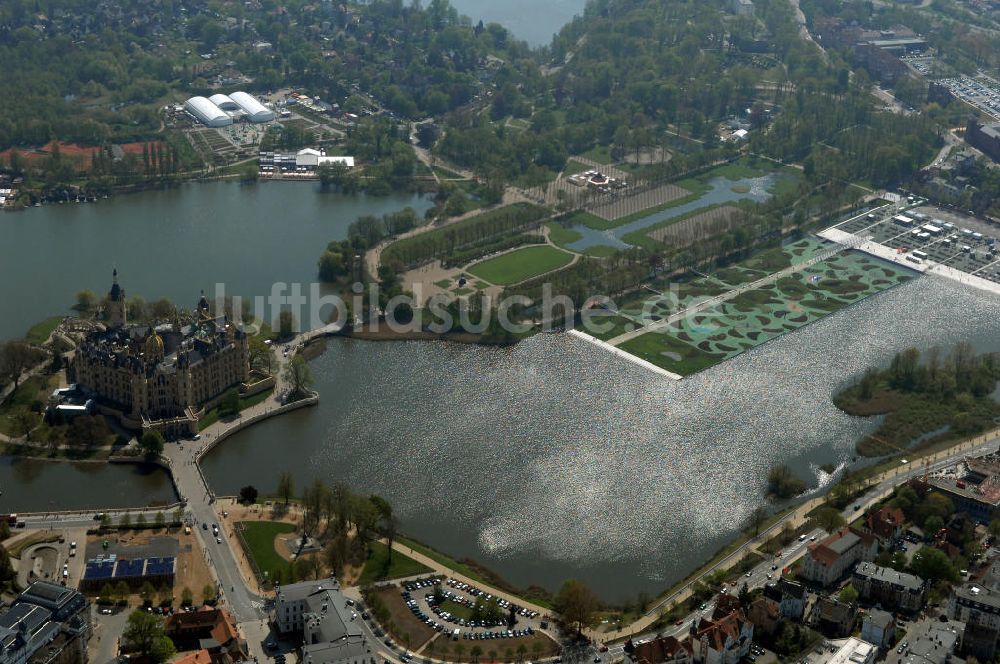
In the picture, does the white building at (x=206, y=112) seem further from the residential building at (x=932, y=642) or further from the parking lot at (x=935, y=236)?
the residential building at (x=932, y=642)

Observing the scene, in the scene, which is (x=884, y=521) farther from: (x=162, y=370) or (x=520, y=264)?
(x=520, y=264)

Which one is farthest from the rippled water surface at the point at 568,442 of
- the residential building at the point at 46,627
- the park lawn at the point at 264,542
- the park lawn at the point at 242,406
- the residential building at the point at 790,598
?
the residential building at the point at 46,627

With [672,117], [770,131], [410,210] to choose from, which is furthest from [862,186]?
[410,210]

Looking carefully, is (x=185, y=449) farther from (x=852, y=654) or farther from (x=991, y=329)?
(x=991, y=329)

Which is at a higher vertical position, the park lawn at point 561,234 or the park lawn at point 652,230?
the park lawn at point 652,230

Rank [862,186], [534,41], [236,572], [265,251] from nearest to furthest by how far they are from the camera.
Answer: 1. [236,572]
2. [265,251]
3. [862,186]
4. [534,41]

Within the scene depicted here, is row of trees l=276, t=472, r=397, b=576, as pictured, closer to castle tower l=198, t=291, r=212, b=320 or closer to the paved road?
the paved road

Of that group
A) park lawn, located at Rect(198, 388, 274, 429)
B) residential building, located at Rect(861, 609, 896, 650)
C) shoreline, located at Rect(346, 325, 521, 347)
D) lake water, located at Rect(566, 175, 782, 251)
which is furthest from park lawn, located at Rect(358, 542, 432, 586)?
lake water, located at Rect(566, 175, 782, 251)
